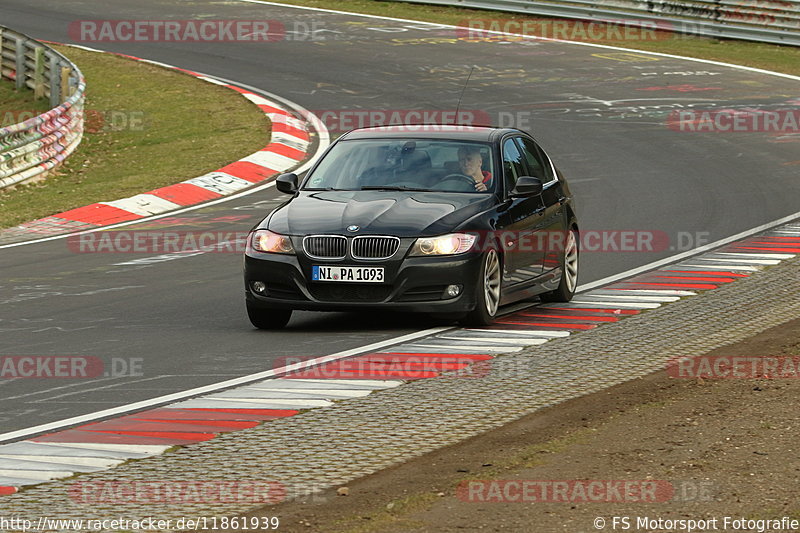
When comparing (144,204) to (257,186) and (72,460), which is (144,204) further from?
(72,460)

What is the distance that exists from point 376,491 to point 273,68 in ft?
84.5

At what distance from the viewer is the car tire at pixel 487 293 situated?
11445 millimetres

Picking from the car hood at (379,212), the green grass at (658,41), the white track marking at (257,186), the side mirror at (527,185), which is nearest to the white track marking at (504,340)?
the car hood at (379,212)

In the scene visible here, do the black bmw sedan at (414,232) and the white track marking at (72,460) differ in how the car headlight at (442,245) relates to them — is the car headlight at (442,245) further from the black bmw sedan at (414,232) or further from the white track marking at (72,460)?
the white track marking at (72,460)

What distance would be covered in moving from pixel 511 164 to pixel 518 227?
29.5 inches

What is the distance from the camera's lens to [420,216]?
11492 millimetres

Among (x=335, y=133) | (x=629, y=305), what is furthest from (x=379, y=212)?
(x=335, y=133)

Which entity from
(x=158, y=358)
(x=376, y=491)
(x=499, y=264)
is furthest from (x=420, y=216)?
(x=376, y=491)

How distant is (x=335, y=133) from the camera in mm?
25000

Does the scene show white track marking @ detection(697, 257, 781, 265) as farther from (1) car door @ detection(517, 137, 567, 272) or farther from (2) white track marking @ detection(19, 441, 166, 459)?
(2) white track marking @ detection(19, 441, 166, 459)

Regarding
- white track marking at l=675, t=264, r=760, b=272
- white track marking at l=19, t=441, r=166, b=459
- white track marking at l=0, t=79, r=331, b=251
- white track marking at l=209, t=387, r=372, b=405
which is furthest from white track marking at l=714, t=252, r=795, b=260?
white track marking at l=19, t=441, r=166, b=459

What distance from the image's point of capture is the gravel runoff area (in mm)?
6836

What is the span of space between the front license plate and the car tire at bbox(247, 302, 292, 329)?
0.56 m

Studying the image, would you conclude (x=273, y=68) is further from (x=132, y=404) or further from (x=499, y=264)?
(x=132, y=404)
